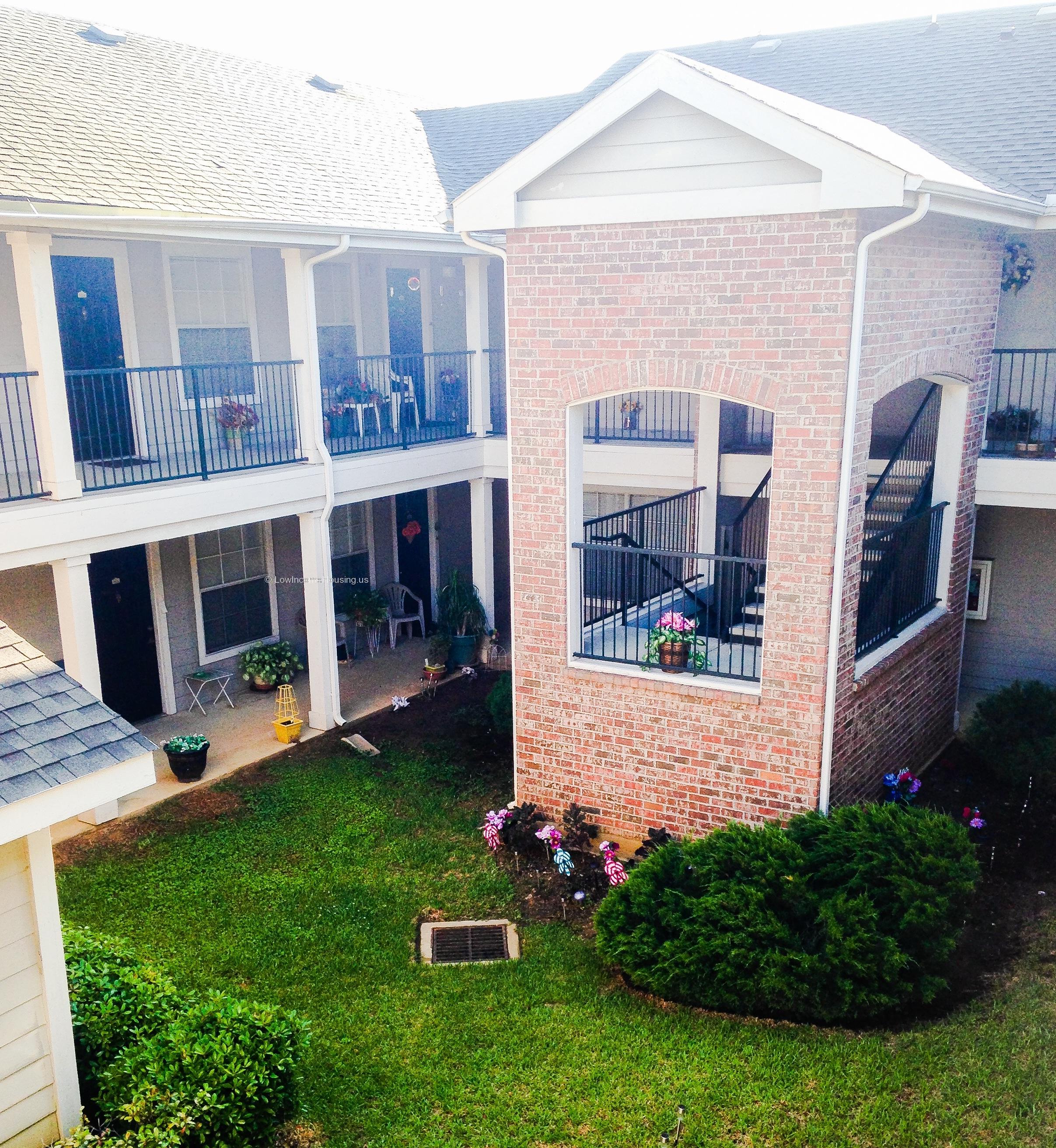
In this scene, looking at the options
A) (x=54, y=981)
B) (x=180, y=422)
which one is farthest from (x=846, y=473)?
(x=180, y=422)

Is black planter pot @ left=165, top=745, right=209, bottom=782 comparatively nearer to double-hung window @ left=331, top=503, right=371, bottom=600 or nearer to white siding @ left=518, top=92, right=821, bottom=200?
double-hung window @ left=331, top=503, right=371, bottom=600

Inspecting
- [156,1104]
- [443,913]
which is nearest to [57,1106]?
[156,1104]

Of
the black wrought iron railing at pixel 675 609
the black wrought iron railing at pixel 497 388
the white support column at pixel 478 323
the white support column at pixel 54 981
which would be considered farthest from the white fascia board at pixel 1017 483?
the white support column at pixel 54 981

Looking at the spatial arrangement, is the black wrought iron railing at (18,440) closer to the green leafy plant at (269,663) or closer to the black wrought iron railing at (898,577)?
the green leafy plant at (269,663)

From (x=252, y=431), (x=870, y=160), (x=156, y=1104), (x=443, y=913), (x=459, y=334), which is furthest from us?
Result: (x=459, y=334)

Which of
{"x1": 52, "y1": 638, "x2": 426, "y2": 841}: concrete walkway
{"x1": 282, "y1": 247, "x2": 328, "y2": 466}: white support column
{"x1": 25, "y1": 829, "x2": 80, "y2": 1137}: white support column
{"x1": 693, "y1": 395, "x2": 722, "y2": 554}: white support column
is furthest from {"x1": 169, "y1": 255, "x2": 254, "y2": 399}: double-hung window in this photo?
{"x1": 25, "y1": 829, "x2": 80, "y2": 1137}: white support column

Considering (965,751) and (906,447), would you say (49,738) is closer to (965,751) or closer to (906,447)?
(906,447)

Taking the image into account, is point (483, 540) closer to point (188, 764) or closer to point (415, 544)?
point (415, 544)
